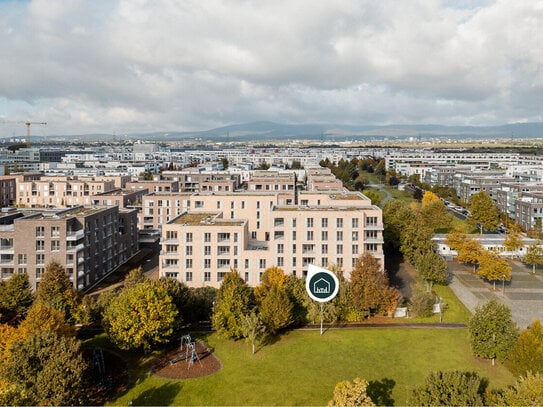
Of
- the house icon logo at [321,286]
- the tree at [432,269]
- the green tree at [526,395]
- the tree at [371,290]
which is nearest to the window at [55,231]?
the house icon logo at [321,286]

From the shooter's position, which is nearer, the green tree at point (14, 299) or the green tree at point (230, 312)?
the green tree at point (230, 312)

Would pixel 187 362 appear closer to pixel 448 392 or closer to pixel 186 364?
pixel 186 364

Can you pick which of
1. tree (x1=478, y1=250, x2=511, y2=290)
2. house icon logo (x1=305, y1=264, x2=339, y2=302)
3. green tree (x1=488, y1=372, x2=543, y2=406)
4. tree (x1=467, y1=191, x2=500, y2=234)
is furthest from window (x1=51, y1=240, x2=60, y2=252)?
tree (x1=467, y1=191, x2=500, y2=234)

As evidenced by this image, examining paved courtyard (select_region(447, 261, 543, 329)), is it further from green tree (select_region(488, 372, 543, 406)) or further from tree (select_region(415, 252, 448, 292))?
green tree (select_region(488, 372, 543, 406))

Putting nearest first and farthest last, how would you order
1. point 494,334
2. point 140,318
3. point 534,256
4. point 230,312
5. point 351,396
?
point 351,396
point 494,334
point 140,318
point 230,312
point 534,256

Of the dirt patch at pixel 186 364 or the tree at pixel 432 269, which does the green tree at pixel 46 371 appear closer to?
the dirt patch at pixel 186 364

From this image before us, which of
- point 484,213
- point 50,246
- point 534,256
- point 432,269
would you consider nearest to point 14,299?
point 50,246
